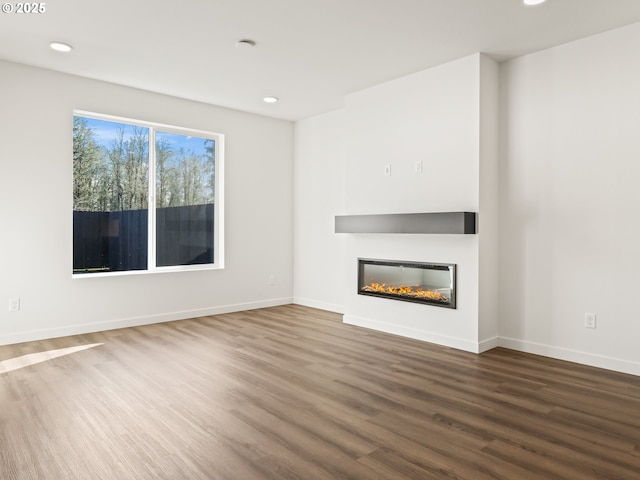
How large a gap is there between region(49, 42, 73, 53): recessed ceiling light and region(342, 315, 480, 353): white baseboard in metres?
3.73

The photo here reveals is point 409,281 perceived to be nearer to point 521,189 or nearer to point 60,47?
point 521,189

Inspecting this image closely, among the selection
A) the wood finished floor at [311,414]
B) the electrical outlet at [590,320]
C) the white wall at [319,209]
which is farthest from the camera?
the white wall at [319,209]

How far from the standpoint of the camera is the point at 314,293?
603 centimetres

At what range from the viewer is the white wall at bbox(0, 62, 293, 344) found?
13.4ft

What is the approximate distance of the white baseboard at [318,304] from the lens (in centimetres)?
566

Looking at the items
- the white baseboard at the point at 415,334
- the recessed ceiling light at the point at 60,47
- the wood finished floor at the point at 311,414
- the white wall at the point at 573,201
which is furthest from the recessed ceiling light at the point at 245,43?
the white baseboard at the point at 415,334

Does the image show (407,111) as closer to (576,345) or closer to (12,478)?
(576,345)

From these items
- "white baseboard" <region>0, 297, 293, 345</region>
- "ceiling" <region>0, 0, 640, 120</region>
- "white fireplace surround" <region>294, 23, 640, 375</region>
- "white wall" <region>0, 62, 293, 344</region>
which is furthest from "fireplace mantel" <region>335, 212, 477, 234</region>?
"white baseboard" <region>0, 297, 293, 345</region>

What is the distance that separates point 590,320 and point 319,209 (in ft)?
11.3

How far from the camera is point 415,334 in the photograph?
4.29 metres

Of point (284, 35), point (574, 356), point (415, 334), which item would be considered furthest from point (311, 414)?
point (284, 35)

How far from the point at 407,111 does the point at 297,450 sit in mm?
3395

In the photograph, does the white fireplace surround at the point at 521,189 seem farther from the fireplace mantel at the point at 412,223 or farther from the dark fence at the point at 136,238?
the dark fence at the point at 136,238

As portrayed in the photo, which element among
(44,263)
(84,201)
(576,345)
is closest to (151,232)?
(84,201)
